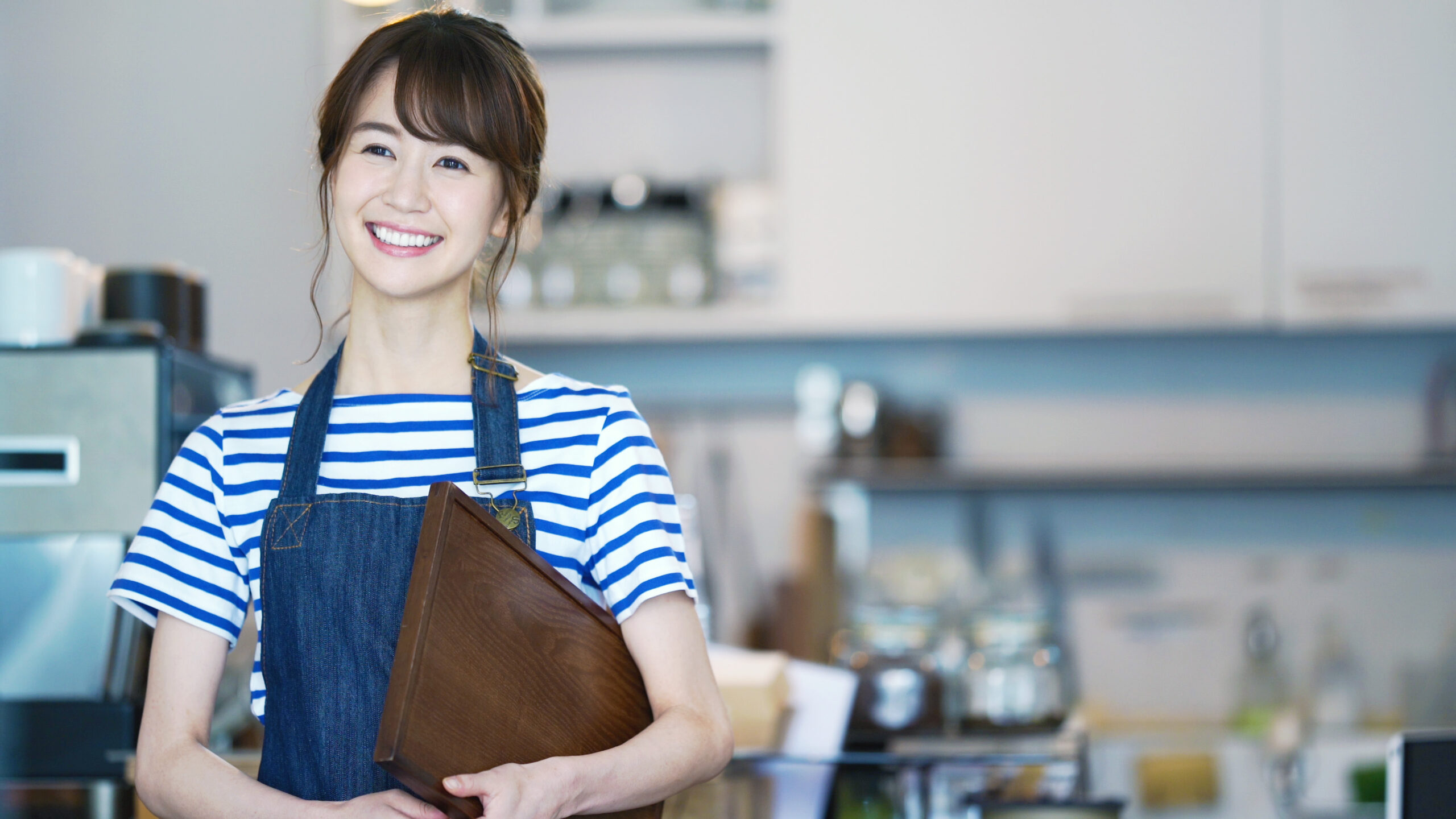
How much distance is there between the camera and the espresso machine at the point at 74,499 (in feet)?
4.22

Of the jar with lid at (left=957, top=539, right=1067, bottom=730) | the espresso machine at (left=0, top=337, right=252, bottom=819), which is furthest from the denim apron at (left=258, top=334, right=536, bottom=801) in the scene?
the jar with lid at (left=957, top=539, right=1067, bottom=730)

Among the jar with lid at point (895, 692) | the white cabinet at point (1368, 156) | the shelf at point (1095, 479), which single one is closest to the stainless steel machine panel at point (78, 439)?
the jar with lid at point (895, 692)

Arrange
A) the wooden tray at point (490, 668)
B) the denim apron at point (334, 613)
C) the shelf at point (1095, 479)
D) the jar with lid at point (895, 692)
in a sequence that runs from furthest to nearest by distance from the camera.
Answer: the shelf at point (1095, 479)
the jar with lid at point (895, 692)
the denim apron at point (334, 613)
the wooden tray at point (490, 668)

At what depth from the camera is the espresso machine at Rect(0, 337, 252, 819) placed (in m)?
1.29

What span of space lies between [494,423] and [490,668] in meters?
0.20

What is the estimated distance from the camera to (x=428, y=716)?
679mm

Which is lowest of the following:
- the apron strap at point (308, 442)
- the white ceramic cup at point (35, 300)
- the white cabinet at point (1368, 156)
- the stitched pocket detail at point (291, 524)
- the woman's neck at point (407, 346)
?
the stitched pocket detail at point (291, 524)

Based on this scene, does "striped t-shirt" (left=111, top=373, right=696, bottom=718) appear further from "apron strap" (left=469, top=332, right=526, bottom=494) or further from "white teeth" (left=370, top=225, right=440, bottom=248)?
"white teeth" (left=370, top=225, right=440, bottom=248)

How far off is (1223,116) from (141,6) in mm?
2135

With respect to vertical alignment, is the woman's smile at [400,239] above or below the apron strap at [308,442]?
above

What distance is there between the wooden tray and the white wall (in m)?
1.76

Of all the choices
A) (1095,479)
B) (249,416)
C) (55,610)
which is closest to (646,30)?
(1095,479)

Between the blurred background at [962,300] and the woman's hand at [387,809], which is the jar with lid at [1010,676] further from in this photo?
the woman's hand at [387,809]

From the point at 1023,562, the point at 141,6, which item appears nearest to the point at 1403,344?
the point at 1023,562
